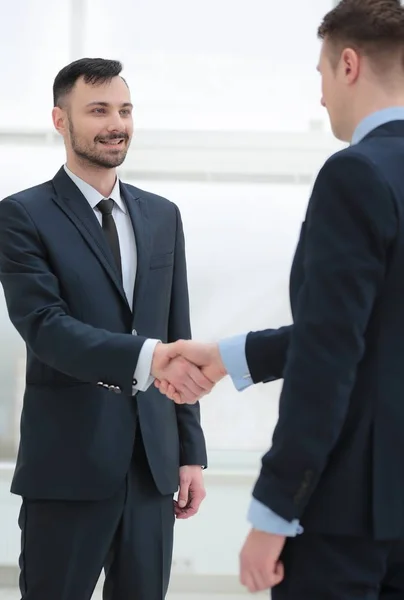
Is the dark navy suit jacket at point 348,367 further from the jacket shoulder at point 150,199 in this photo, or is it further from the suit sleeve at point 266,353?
the jacket shoulder at point 150,199

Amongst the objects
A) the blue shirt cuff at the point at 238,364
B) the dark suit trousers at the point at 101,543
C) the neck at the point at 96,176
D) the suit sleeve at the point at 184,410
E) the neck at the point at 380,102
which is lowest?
the dark suit trousers at the point at 101,543

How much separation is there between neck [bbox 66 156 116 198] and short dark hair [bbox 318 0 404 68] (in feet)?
3.15

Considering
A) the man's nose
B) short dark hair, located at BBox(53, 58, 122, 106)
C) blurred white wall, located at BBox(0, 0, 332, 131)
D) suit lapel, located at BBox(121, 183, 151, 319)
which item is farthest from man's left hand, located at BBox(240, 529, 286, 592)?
blurred white wall, located at BBox(0, 0, 332, 131)

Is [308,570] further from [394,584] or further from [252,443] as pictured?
[252,443]

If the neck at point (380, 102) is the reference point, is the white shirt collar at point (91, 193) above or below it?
below

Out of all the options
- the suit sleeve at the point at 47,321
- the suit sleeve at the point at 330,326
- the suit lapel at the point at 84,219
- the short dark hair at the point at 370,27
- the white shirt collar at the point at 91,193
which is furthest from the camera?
the white shirt collar at the point at 91,193

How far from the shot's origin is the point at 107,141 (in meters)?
2.38

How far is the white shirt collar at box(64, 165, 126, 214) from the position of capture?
234cm

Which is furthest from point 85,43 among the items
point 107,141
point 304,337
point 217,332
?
point 304,337

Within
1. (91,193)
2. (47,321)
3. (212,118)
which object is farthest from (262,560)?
(212,118)

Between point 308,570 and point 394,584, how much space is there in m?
0.14

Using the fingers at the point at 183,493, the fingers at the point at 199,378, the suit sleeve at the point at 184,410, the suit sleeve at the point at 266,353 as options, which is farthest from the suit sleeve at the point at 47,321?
the suit sleeve at the point at 266,353

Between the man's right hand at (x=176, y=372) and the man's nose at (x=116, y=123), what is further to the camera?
the man's nose at (x=116, y=123)

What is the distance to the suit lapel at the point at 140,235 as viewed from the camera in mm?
2262
